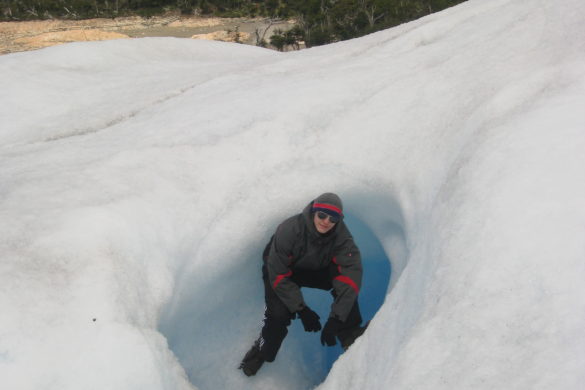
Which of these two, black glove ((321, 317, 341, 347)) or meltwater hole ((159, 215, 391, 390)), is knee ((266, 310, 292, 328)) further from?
meltwater hole ((159, 215, 391, 390))

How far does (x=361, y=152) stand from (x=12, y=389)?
2.29 meters

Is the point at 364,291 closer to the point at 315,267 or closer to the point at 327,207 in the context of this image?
the point at 315,267

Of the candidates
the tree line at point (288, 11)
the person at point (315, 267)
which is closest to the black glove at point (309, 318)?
the person at point (315, 267)

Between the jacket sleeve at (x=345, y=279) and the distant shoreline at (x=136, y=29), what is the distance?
2301 cm

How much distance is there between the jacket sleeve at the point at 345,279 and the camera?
2779 mm

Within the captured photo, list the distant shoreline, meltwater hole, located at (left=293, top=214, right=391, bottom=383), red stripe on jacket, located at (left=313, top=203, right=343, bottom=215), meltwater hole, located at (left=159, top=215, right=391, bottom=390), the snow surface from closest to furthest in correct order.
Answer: the snow surface, red stripe on jacket, located at (left=313, top=203, right=343, bottom=215), meltwater hole, located at (left=159, top=215, right=391, bottom=390), meltwater hole, located at (left=293, top=214, right=391, bottom=383), the distant shoreline

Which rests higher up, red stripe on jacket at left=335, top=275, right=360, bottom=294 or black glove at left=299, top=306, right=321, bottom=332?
red stripe on jacket at left=335, top=275, right=360, bottom=294

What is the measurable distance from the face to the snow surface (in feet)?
1.54

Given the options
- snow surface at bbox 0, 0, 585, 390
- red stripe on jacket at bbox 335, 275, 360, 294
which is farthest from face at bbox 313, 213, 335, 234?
snow surface at bbox 0, 0, 585, 390

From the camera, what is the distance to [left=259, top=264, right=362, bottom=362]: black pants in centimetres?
295

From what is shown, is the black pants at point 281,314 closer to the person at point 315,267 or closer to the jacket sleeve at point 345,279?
the person at point 315,267

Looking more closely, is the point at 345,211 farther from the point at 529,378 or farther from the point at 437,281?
the point at 529,378

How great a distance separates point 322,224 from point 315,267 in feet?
1.38

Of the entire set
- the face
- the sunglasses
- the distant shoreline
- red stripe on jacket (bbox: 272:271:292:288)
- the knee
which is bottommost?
the distant shoreline
